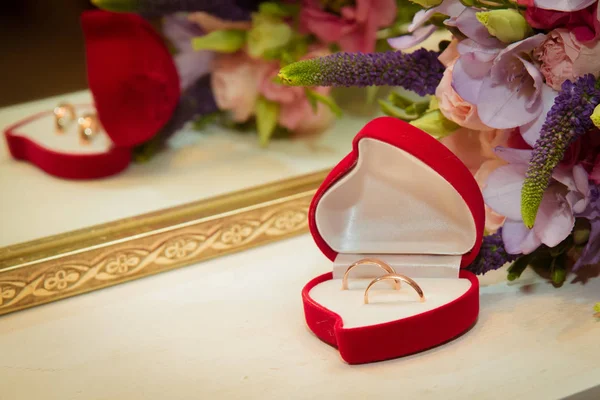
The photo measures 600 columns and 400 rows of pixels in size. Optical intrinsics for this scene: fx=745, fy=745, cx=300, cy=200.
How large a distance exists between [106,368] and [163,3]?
370mm

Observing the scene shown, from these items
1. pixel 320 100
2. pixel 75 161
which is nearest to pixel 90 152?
pixel 75 161

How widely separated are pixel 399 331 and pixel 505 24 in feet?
0.67

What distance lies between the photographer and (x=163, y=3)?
0.72 meters

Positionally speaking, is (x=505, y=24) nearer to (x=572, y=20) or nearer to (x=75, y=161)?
(x=572, y=20)

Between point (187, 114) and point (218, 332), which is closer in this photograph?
point (218, 332)

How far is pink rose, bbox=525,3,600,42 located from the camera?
0.46 meters

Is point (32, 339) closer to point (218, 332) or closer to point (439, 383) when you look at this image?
point (218, 332)

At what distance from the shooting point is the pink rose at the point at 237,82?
2.49ft

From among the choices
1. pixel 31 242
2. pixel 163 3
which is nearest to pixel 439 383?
pixel 31 242

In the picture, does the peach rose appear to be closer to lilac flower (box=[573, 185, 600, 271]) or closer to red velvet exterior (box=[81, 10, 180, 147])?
lilac flower (box=[573, 185, 600, 271])

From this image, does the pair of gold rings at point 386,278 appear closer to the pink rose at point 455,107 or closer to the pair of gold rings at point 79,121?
the pink rose at point 455,107

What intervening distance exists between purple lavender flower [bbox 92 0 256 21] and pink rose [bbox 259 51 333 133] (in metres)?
0.06

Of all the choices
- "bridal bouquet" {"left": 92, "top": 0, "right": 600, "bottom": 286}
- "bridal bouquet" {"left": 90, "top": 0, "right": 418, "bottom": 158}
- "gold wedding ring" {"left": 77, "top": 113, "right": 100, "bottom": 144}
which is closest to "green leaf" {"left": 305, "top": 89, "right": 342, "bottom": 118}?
"bridal bouquet" {"left": 90, "top": 0, "right": 418, "bottom": 158}

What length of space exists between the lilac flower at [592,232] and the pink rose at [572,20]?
10 centimetres
